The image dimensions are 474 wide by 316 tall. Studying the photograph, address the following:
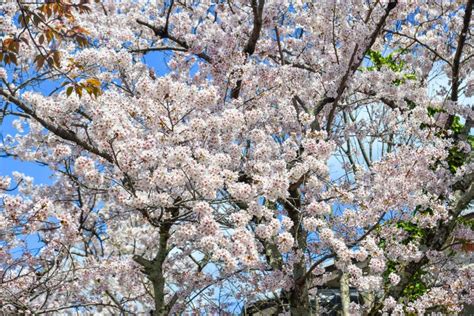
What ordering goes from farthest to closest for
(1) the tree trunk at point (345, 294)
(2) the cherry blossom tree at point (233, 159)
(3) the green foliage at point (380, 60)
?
(3) the green foliage at point (380, 60) → (1) the tree trunk at point (345, 294) → (2) the cherry blossom tree at point (233, 159)

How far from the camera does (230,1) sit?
8.50 metres

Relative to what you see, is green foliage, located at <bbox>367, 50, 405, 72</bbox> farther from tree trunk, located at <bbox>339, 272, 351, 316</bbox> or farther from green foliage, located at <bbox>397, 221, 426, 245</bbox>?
tree trunk, located at <bbox>339, 272, 351, 316</bbox>

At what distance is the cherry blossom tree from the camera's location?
17.2 ft

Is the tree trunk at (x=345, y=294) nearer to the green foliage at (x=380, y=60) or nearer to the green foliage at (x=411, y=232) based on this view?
the green foliage at (x=411, y=232)

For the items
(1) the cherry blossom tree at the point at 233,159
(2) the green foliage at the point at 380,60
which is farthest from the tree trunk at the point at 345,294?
(2) the green foliage at the point at 380,60

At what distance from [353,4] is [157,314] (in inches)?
197

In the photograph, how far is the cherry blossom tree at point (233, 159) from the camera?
523 cm

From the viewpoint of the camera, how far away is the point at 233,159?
19.9 ft

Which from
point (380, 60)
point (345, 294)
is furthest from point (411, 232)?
point (380, 60)

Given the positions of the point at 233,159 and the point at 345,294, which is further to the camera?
the point at 345,294

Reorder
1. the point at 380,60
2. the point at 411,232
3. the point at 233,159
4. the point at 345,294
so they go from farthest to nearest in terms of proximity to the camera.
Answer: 1. the point at 380,60
2. the point at 411,232
3. the point at 345,294
4. the point at 233,159

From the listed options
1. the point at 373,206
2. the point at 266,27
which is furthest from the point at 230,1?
the point at 373,206

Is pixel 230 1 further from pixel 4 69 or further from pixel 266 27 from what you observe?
pixel 4 69

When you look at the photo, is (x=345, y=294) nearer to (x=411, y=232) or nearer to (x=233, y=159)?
(x=411, y=232)
